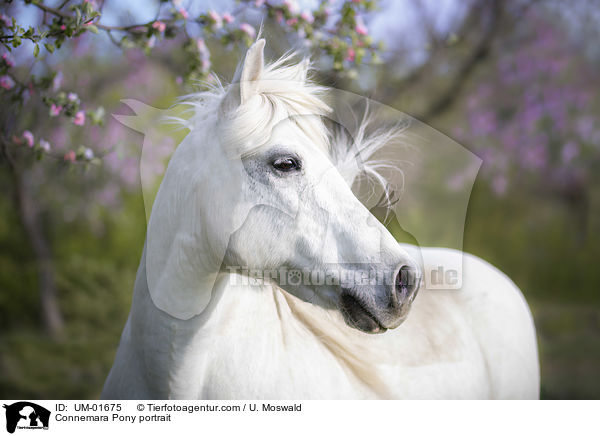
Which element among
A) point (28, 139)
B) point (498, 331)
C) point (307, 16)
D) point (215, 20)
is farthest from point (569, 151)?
point (28, 139)

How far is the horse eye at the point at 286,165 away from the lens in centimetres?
104

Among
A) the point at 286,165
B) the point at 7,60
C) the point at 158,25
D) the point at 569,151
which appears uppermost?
the point at 569,151

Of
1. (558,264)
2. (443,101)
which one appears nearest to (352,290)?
(443,101)

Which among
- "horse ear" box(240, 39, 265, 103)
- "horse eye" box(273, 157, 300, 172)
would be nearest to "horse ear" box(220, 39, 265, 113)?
"horse ear" box(240, 39, 265, 103)

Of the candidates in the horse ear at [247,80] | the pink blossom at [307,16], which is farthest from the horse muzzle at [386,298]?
the pink blossom at [307,16]

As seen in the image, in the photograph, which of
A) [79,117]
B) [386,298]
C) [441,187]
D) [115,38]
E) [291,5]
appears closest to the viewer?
[386,298]

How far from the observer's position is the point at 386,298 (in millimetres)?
981

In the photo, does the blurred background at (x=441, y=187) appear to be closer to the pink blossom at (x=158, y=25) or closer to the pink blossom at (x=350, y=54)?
the pink blossom at (x=350, y=54)

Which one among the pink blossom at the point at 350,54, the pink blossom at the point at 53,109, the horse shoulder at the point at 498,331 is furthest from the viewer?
the pink blossom at the point at 350,54

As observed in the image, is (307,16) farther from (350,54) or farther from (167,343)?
(167,343)

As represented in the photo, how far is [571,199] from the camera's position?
4.72m

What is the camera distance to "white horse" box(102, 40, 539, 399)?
1.02 m

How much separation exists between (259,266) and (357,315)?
26 centimetres

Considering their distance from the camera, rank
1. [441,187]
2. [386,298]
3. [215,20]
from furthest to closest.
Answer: [441,187]
[215,20]
[386,298]
